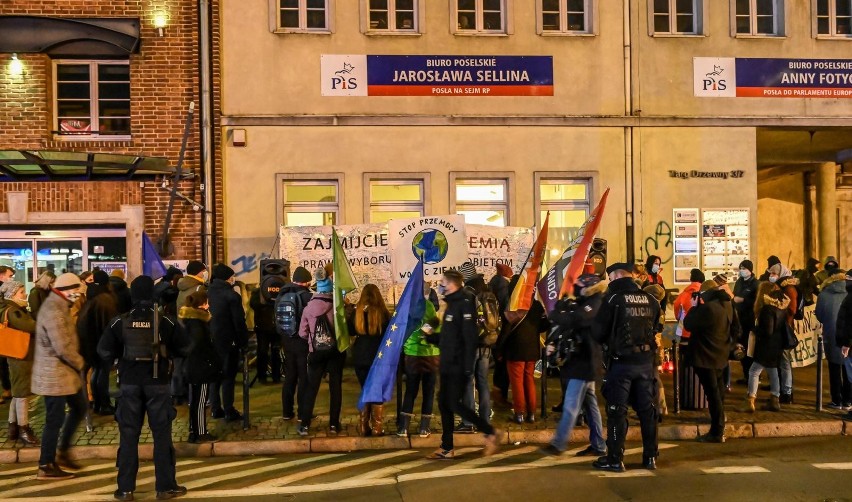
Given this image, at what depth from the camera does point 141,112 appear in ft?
48.9

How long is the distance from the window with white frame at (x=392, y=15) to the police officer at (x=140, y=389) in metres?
9.42

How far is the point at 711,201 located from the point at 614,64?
10.1 feet

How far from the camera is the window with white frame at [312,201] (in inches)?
602

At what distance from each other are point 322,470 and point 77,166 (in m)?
7.67

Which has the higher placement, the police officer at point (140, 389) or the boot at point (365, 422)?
the police officer at point (140, 389)

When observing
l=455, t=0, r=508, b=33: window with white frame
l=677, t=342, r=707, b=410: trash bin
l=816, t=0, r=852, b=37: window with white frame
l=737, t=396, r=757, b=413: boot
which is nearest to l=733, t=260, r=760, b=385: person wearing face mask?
l=737, t=396, r=757, b=413: boot

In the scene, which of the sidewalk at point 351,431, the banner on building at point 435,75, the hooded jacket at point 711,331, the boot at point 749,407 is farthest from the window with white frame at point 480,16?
the boot at point 749,407

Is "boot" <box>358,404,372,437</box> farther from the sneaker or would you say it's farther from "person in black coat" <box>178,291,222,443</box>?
the sneaker

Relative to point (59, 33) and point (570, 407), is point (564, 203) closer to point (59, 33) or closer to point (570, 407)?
point (570, 407)

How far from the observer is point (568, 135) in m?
15.6

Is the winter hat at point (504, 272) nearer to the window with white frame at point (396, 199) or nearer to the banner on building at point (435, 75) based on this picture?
the window with white frame at point (396, 199)

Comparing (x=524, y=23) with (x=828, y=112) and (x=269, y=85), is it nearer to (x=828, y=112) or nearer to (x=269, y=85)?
(x=269, y=85)

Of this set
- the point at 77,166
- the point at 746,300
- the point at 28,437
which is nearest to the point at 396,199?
the point at 77,166

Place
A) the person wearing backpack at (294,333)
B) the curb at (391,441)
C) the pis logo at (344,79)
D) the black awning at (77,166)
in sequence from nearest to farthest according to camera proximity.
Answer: the curb at (391,441) → the person wearing backpack at (294,333) → the black awning at (77,166) → the pis logo at (344,79)
